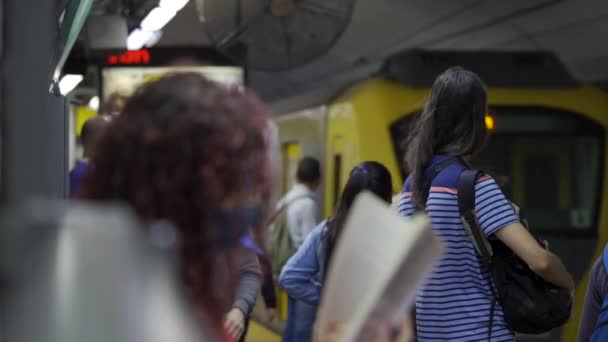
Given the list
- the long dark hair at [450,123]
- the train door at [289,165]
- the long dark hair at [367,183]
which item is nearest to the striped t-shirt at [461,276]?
the long dark hair at [450,123]

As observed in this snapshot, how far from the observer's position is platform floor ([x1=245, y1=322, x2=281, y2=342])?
1141 centimetres

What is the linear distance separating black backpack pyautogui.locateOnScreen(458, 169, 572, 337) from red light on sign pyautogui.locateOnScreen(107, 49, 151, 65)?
7.39 metres

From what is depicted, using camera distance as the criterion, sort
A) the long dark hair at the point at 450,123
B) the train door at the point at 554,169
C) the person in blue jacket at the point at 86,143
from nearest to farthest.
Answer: the person in blue jacket at the point at 86,143, the long dark hair at the point at 450,123, the train door at the point at 554,169

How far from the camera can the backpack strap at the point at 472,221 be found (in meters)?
3.20

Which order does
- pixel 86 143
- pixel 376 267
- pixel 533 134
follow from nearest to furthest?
pixel 376 267, pixel 86 143, pixel 533 134


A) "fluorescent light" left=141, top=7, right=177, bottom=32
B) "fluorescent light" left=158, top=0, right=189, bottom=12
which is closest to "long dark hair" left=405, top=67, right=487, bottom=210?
"fluorescent light" left=158, top=0, right=189, bottom=12

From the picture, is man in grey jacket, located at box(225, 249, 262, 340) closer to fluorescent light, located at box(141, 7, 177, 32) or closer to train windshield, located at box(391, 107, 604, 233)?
train windshield, located at box(391, 107, 604, 233)

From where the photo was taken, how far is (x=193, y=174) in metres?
1.27

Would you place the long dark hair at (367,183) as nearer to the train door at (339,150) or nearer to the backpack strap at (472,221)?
the backpack strap at (472,221)

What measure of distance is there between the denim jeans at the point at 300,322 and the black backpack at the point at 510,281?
8.96 feet

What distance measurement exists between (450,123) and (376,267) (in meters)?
2.16

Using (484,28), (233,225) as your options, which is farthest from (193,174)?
(484,28)

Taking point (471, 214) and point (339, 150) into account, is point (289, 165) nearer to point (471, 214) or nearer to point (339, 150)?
point (339, 150)

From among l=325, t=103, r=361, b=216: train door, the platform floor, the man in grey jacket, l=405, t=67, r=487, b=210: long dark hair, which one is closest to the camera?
l=405, t=67, r=487, b=210: long dark hair
